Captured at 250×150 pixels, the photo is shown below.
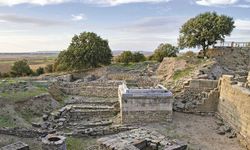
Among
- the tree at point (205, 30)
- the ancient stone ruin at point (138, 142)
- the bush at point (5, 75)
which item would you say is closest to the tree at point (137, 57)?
the tree at point (205, 30)

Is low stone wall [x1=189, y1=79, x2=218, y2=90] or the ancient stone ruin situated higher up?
low stone wall [x1=189, y1=79, x2=218, y2=90]

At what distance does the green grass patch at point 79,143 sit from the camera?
13797mm

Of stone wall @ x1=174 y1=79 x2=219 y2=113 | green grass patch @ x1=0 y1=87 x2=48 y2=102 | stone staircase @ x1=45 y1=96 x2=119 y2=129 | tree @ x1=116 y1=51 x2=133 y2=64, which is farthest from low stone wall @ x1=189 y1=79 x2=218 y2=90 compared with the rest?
tree @ x1=116 y1=51 x2=133 y2=64

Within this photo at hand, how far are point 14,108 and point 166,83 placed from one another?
11.5m

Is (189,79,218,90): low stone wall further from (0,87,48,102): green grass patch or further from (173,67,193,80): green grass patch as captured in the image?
(0,87,48,102): green grass patch

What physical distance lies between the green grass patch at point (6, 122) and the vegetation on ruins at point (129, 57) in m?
24.8

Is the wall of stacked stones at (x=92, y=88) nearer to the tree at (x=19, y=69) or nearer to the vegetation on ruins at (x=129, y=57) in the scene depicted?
the tree at (x=19, y=69)

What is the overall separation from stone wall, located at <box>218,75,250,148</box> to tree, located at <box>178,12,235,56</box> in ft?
43.7

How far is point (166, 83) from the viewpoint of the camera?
24.5 m

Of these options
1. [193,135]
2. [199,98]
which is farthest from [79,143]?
[199,98]

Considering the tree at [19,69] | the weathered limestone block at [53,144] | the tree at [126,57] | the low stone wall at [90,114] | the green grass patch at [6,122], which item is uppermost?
the tree at [126,57]

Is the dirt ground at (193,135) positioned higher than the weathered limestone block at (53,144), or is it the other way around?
the weathered limestone block at (53,144)

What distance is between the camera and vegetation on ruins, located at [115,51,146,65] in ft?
134

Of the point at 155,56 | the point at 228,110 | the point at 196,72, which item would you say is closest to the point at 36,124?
the point at 228,110
